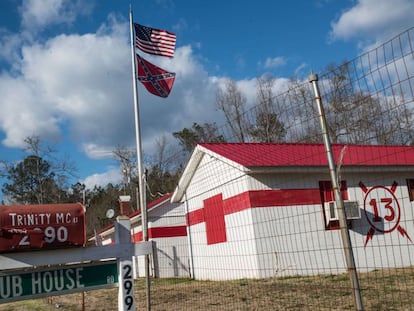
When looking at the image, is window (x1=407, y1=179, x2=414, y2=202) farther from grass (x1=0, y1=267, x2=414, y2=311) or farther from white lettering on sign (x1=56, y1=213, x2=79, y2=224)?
white lettering on sign (x1=56, y1=213, x2=79, y2=224)

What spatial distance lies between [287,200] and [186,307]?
5.47m

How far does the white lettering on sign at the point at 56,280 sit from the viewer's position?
4.42m

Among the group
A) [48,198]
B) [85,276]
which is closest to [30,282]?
[85,276]

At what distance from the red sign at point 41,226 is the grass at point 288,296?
5.60 metres

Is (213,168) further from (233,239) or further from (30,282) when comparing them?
(30,282)

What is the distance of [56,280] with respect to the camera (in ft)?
14.8

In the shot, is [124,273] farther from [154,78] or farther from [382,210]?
[382,210]

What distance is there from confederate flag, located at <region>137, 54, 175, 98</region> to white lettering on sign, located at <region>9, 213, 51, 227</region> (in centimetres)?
871

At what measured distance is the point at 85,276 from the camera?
4.68 meters

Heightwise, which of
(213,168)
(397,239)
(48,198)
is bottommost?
(397,239)

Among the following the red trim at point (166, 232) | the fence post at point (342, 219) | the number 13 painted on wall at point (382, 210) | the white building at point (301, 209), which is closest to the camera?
the fence post at point (342, 219)

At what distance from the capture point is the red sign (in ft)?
13.9

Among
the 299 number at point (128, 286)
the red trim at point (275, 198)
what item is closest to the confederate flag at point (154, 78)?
the red trim at point (275, 198)

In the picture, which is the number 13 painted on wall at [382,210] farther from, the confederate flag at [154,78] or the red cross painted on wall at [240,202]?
the confederate flag at [154,78]
